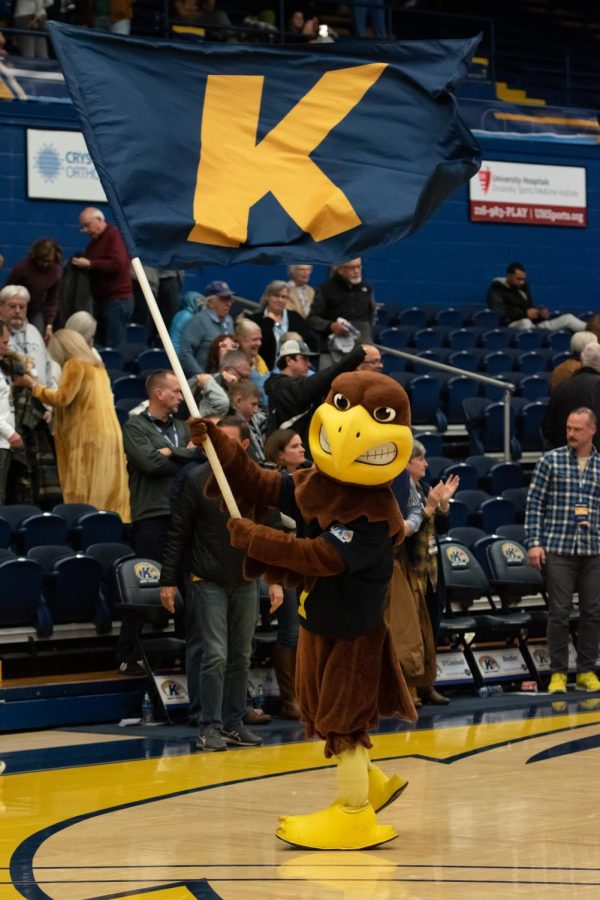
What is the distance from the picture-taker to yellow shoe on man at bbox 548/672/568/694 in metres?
10.3

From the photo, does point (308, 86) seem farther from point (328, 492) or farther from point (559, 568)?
point (559, 568)

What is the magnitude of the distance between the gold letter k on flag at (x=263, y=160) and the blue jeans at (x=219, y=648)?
8.50 feet

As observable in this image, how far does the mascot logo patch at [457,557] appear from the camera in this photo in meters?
10.5

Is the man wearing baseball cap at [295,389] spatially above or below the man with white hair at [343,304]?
below

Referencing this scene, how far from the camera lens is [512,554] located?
10.9 meters

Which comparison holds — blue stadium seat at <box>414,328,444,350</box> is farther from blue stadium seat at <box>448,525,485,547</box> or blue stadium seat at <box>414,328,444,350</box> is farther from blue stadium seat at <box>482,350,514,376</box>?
blue stadium seat at <box>448,525,485,547</box>

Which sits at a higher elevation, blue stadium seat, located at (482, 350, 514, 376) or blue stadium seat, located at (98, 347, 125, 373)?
blue stadium seat, located at (98, 347, 125, 373)

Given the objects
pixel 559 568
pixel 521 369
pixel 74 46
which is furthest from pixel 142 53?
pixel 521 369

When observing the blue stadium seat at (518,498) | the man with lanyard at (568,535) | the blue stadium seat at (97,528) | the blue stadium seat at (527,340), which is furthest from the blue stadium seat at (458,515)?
the blue stadium seat at (527,340)

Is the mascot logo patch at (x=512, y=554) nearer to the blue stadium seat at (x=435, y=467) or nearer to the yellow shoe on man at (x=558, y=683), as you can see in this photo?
the yellow shoe on man at (x=558, y=683)

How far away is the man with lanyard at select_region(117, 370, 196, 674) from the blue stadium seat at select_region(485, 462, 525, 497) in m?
3.72

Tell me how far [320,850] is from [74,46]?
3.25 meters

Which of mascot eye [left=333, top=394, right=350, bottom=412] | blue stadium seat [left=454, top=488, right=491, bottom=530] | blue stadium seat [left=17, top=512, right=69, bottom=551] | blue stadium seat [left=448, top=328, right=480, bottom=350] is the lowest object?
blue stadium seat [left=454, top=488, right=491, bottom=530]

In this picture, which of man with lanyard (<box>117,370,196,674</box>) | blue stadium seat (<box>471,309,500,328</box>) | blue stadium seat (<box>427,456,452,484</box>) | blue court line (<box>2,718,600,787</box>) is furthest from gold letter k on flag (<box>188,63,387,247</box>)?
blue stadium seat (<box>471,309,500,328</box>)
